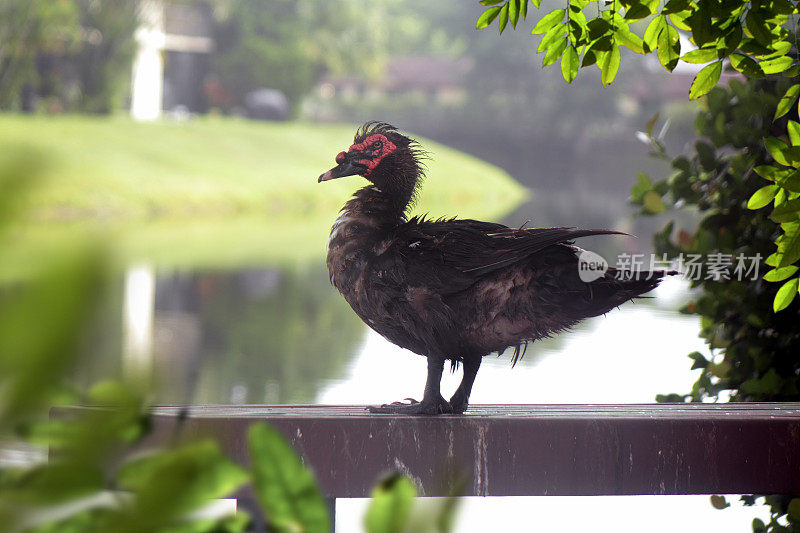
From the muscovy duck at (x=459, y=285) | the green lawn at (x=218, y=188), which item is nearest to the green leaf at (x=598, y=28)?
the muscovy duck at (x=459, y=285)

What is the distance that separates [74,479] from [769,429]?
217 centimetres

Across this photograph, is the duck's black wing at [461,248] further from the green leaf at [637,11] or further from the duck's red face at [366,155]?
the green leaf at [637,11]

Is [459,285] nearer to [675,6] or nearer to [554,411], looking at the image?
[554,411]

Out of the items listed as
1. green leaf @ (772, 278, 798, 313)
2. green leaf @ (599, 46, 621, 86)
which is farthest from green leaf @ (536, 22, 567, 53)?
green leaf @ (772, 278, 798, 313)

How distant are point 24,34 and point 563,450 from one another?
66.4ft

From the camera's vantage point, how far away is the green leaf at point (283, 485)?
1.45 feet

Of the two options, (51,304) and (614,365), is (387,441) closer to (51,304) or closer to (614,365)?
(51,304)

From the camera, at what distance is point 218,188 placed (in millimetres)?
17859

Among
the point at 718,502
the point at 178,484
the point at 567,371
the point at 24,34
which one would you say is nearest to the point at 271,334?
the point at 567,371

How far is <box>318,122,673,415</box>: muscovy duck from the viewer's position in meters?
2.27

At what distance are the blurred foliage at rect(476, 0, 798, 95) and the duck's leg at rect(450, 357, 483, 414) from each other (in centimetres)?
82

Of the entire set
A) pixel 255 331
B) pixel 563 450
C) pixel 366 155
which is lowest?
pixel 255 331

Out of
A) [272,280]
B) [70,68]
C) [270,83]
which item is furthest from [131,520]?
[270,83]

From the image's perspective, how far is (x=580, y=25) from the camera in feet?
6.12
